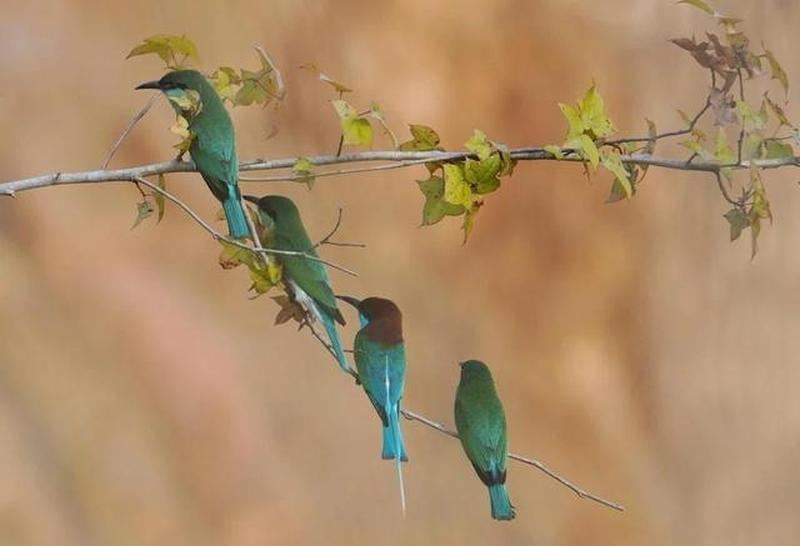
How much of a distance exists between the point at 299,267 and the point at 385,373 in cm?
10

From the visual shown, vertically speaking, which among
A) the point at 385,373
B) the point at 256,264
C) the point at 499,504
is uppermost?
the point at 256,264

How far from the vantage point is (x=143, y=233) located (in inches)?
45.4

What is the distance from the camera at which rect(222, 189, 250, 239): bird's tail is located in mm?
746

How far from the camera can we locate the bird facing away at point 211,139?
0.73 m

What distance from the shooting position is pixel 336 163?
78cm

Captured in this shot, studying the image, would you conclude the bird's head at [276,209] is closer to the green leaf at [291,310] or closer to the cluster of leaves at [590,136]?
the green leaf at [291,310]

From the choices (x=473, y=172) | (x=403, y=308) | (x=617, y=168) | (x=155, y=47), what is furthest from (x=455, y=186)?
(x=403, y=308)

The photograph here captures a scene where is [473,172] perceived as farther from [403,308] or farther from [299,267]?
[403,308]

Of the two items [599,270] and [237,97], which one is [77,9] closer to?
[237,97]

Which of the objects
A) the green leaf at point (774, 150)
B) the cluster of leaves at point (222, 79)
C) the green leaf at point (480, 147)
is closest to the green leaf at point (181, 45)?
the cluster of leaves at point (222, 79)

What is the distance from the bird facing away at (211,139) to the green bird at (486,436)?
243 mm


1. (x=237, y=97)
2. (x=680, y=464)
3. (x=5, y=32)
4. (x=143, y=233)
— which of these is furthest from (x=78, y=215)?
(x=680, y=464)

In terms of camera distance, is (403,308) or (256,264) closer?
(256,264)

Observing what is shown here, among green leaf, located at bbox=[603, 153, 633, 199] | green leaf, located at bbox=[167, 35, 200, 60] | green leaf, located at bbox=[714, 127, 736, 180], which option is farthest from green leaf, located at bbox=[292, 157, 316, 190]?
green leaf, located at bbox=[714, 127, 736, 180]
